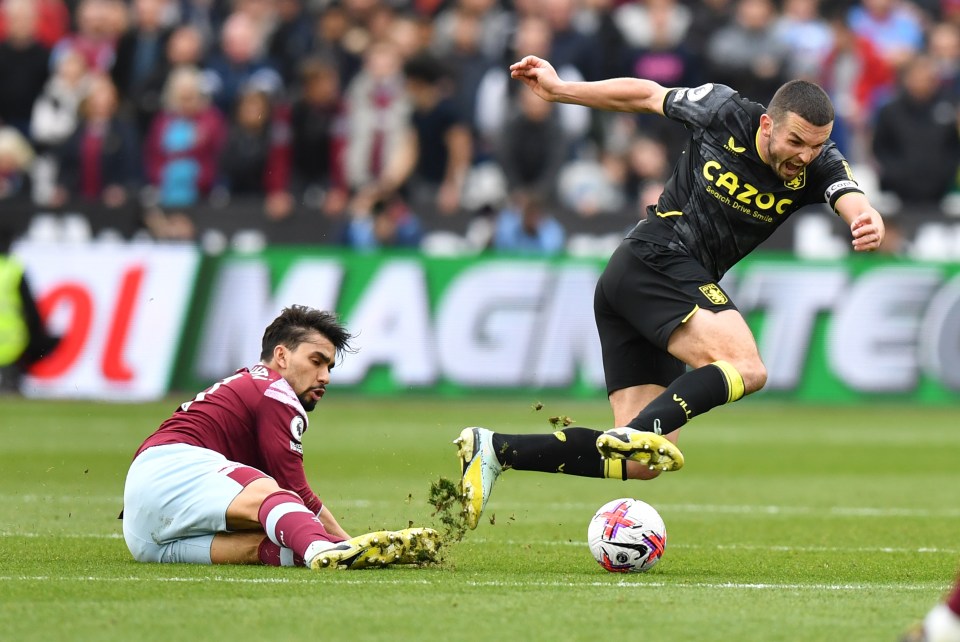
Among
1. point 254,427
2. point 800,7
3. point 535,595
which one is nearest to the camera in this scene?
point 535,595

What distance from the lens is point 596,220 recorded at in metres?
18.4

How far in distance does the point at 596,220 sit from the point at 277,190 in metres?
3.85

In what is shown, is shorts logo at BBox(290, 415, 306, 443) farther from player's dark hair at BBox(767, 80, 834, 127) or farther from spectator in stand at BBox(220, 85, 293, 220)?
spectator in stand at BBox(220, 85, 293, 220)

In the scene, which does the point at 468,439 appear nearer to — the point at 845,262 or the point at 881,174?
the point at 845,262

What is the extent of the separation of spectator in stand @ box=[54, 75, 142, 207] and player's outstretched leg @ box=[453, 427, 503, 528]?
12.2 m

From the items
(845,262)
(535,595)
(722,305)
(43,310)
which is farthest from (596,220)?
(535,595)

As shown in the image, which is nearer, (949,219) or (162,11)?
(949,219)

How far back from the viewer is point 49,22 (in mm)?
21266

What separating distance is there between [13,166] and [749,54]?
29.2ft

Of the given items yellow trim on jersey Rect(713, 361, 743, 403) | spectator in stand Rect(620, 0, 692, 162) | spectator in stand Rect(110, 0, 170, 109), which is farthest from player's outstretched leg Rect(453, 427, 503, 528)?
spectator in stand Rect(110, 0, 170, 109)

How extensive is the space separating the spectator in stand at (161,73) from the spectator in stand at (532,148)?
3899mm

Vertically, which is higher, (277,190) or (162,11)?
(162,11)

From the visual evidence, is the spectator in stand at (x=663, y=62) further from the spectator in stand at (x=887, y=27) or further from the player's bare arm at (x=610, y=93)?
the player's bare arm at (x=610, y=93)

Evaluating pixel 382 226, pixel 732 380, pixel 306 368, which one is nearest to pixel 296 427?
pixel 306 368
